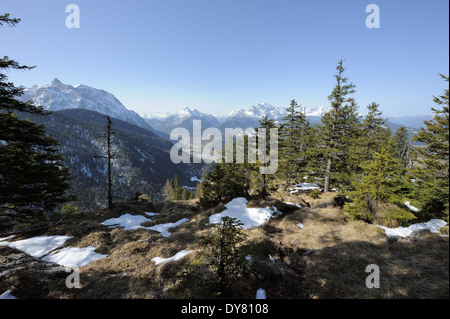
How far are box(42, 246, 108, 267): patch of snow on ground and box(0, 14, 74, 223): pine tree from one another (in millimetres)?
5177

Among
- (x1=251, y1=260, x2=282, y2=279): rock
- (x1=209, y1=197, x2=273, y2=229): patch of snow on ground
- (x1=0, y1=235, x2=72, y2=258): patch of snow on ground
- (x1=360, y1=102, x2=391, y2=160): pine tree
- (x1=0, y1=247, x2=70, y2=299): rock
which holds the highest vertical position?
(x1=360, y1=102, x2=391, y2=160): pine tree

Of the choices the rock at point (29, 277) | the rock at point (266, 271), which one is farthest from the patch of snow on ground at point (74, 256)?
the rock at point (266, 271)

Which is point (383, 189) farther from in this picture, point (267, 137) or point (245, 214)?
point (267, 137)

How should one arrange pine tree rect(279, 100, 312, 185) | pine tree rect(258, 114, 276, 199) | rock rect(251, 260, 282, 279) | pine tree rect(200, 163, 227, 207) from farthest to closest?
pine tree rect(279, 100, 312, 185)
pine tree rect(200, 163, 227, 207)
pine tree rect(258, 114, 276, 199)
rock rect(251, 260, 282, 279)

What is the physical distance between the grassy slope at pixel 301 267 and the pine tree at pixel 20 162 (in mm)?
4841

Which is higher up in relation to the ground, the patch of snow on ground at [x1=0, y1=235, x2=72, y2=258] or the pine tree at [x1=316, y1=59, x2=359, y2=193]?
the pine tree at [x1=316, y1=59, x2=359, y2=193]

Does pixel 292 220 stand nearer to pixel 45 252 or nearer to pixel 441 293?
pixel 441 293

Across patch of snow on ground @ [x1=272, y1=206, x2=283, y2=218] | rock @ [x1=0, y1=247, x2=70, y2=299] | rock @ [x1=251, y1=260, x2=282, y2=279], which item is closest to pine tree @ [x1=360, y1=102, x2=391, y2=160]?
patch of snow on ground @ [x1=272, y1=206, x2=283, y2=218]

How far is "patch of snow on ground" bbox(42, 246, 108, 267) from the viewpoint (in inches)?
312

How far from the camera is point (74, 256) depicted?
337 inches

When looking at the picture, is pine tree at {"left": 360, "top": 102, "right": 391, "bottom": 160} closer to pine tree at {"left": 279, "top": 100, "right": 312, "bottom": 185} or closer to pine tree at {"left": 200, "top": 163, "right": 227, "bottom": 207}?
pine tree at {"left": 279, "top": 100, "right": 312, "bottom": 185}

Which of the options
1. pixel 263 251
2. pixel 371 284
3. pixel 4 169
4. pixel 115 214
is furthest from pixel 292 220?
pixel 4 169

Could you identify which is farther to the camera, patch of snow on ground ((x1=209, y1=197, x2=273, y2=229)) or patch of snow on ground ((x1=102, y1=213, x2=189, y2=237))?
patch of snow on ground ((x1=102, y1=213, x2=189, y2=237))
